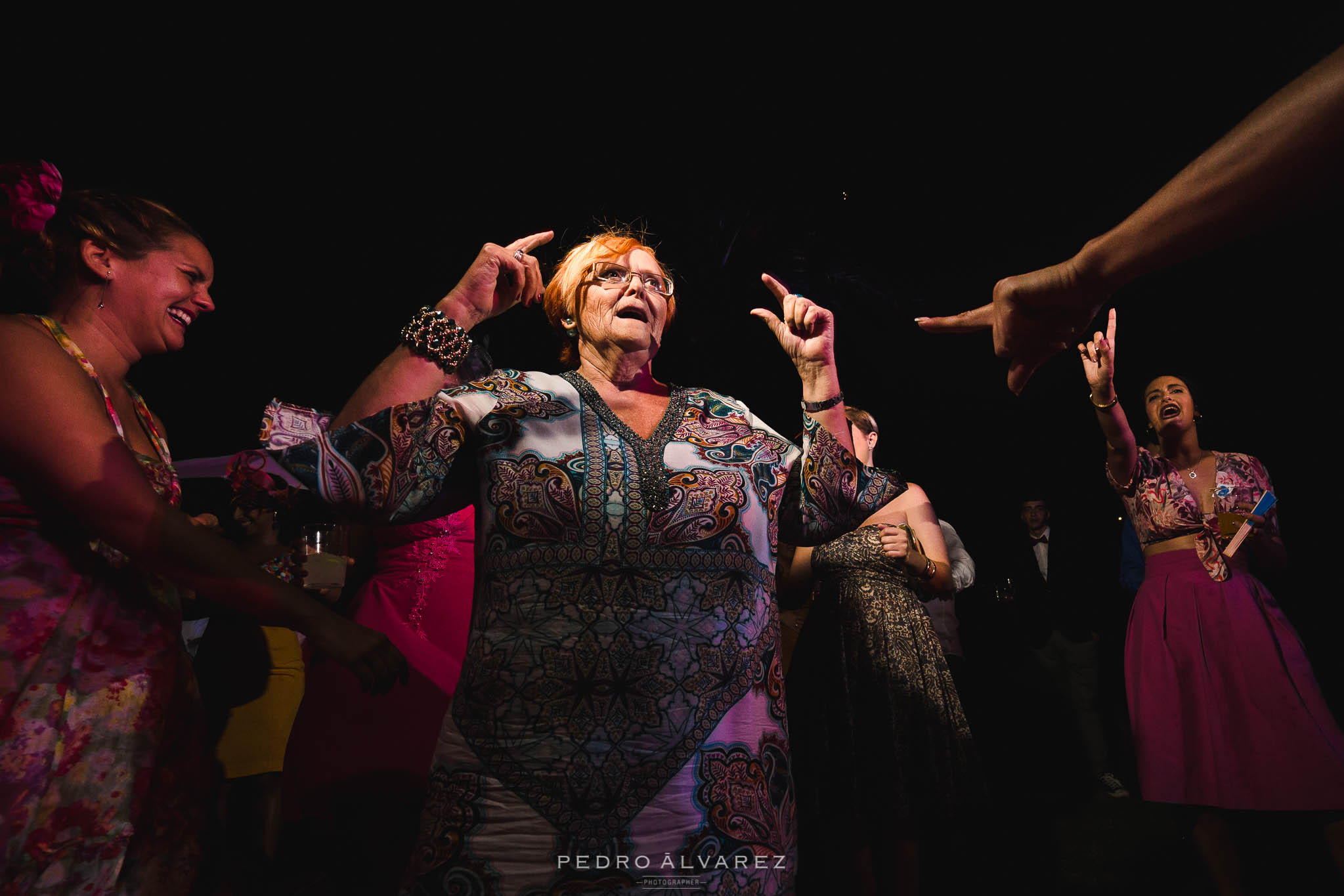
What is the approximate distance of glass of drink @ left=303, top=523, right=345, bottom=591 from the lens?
2131 millimetres

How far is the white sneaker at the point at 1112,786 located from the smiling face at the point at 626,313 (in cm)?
487

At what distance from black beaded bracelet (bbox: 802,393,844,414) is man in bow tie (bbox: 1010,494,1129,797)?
4683 mm

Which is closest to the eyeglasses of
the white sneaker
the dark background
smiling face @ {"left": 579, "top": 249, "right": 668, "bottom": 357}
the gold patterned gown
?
smiling face @ {"left": 579, "top": 249, "right": 668, "bottom": 357}

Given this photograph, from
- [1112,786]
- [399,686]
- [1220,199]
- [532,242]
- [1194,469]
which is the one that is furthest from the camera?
[1112,786]

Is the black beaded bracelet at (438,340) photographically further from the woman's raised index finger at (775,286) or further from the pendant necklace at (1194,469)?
the pendant necklace at (1194,469)

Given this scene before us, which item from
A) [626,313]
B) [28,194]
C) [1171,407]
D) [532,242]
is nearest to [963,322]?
[626,313]

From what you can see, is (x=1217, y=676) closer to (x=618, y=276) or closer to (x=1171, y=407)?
(x=1171, y=407)

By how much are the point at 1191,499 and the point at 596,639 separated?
295cm

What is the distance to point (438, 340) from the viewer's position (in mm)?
1779

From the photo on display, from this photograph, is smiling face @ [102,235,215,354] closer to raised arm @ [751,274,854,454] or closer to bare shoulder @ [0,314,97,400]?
bare shoulder @ [0,314,97,400]

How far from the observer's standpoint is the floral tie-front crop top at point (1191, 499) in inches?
119

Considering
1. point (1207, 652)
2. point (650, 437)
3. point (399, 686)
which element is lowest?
point (1207, 652)

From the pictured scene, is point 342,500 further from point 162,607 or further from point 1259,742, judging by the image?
point 1259,742

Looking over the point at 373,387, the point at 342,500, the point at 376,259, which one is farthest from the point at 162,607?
the point at 376,259
